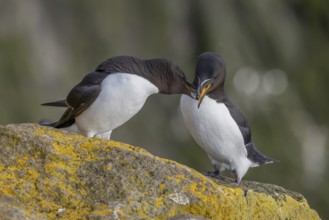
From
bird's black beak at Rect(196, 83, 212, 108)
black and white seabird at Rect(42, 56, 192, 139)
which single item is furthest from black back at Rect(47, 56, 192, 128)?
bird's black beak at Rect(196, 83, 212, 108)

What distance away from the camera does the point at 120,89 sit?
24.6ft

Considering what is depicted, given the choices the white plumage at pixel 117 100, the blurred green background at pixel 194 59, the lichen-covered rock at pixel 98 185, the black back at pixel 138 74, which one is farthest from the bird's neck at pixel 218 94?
the blurred green background at pixel 194 59

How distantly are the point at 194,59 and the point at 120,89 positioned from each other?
852 inches

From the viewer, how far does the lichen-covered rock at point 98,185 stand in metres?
5.17

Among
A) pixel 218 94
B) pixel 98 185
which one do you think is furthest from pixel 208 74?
pixel 98 185

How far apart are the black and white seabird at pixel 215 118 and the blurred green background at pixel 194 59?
55.8 feet

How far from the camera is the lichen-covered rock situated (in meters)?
5.17

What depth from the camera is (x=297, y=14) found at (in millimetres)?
30953

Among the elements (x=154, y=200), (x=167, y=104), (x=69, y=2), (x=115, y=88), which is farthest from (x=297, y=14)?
(x=154, y=200)

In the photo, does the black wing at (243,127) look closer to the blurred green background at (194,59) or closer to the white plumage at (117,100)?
the white plumage at (117,100)

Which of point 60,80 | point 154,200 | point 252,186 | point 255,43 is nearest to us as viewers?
Answer: point 154,200

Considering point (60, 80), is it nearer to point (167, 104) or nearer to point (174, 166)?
point (167, 104)

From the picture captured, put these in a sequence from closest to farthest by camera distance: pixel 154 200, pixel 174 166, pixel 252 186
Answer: pixel 154 200 < pixel 174 166 < pixel 252 186

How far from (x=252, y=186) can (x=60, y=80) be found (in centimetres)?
2039
